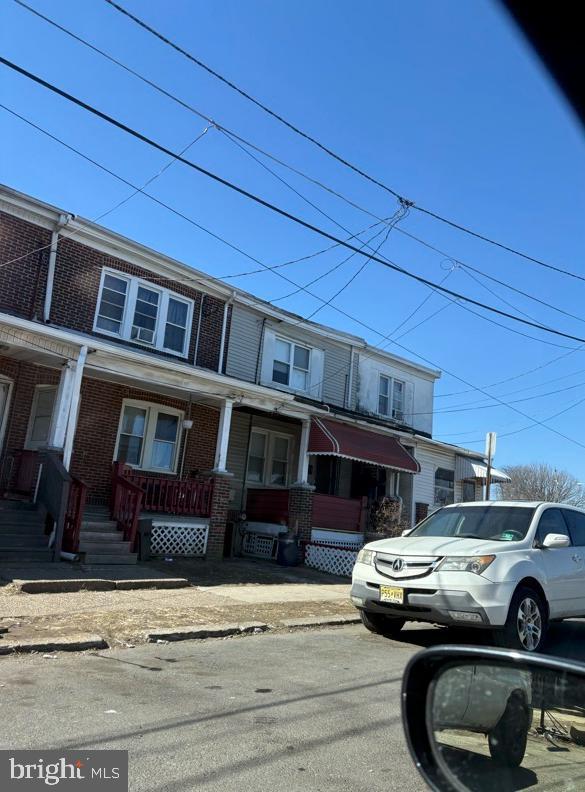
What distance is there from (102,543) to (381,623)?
18.8ft

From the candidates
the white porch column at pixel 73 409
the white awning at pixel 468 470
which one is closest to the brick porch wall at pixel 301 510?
the white porch column at pixel 73 409

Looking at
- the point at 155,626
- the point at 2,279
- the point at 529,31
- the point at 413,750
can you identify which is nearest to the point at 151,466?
the point at 2,279

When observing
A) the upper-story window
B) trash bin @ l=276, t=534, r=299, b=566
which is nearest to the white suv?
trash bin @ l=276, t=534, r=299, b=566

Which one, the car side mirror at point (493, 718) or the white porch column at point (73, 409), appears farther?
the white porch column at point (73, 409)

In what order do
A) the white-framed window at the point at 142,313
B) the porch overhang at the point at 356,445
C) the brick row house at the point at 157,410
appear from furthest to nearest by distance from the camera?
the porch overhang at the point at 356,445
the white-framed window at the point at 142,313
the brick row house at the point at 157,410

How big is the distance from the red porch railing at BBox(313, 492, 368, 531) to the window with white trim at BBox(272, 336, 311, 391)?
361 cm

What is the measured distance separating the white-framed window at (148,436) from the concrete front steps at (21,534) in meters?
3.45

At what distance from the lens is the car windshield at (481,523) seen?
7.46 meters

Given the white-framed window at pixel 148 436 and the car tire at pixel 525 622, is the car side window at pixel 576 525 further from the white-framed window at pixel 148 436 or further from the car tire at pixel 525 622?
the white-framed window at pixel 148 436

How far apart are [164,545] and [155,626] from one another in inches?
236

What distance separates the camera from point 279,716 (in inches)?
177

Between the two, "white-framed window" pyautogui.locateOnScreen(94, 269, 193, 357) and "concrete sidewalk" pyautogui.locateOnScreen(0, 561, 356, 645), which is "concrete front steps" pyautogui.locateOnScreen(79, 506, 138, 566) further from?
"white-framed window" pyautogui.locateOnScreen(94, 269, 193, 357)

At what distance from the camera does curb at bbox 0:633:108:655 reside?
5.92m

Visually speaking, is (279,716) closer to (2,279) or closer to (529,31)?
(529,31)
